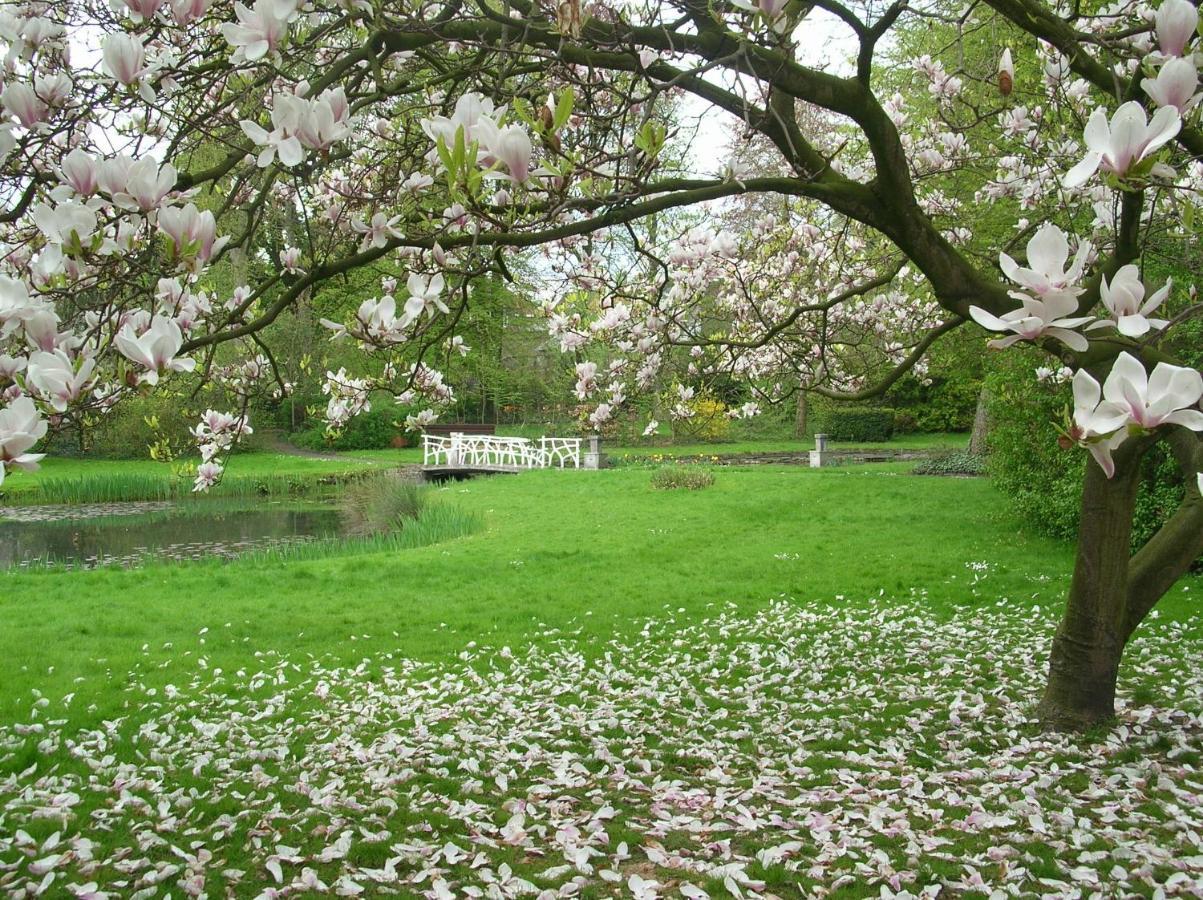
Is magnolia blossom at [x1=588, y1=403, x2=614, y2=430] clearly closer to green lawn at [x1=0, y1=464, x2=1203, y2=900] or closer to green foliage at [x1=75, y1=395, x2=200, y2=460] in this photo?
green lawn at [x1=0, y1=464, x2=1203, y2=900]

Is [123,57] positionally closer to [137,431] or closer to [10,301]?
[10,301]

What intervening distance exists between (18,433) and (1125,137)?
2027 mm

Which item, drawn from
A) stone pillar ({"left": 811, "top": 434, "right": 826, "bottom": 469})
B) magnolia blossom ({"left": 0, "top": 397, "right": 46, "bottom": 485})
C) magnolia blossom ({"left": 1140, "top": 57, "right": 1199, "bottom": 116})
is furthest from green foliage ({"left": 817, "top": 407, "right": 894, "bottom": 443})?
magnolia blossom ({"left": 0, "top": 397, "right": 46, "bottom": 485})

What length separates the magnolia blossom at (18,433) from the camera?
5.23 feet

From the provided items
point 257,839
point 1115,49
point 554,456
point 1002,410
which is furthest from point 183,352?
point 554,456

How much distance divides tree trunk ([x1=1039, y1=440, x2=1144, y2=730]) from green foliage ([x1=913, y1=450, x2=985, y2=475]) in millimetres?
12100

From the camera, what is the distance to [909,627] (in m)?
6.79

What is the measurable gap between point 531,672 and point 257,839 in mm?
2651

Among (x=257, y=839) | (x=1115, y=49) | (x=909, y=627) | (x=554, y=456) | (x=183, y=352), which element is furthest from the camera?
(x=554, y=456)

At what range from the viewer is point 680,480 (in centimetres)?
1536

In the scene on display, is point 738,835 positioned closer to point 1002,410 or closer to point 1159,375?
point 1159,375

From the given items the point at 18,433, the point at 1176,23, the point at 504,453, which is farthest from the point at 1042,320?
the point at 504,453

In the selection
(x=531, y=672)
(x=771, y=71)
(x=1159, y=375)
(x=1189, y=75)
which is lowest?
(x=531, y=672)

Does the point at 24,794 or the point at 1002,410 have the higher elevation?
the point at 1002,410
